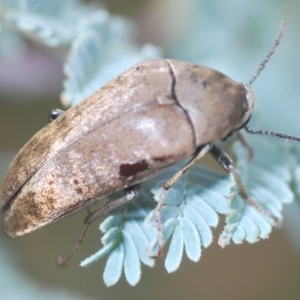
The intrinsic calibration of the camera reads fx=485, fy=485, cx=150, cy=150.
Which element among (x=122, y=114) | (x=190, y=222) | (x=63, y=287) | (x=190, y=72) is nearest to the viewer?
(x=190, y=222)

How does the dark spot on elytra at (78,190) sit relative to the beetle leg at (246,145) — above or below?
below

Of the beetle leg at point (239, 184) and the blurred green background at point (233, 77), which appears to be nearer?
the beetle leg at point (239, 184)

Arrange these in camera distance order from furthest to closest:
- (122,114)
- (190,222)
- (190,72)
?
(190,72)
(122,114)
(190,222)

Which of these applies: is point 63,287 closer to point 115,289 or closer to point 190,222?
point 115,289

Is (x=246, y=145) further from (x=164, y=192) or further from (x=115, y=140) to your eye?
(x=115, y=140)

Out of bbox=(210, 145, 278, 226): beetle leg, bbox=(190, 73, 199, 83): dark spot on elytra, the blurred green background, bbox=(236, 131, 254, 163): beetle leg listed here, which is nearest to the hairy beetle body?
bbox=(190, 73, 199, 83): dark spot on elytra

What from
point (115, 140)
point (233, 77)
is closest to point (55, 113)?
point (115, 140)

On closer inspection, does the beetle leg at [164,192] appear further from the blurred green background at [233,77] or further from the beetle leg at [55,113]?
the blurred green background at [233,77]

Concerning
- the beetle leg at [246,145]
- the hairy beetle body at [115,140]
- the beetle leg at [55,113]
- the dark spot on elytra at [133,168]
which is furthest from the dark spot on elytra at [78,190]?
the beetle leg at [246,145]

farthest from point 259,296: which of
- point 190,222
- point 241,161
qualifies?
point 190,222
